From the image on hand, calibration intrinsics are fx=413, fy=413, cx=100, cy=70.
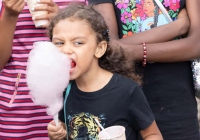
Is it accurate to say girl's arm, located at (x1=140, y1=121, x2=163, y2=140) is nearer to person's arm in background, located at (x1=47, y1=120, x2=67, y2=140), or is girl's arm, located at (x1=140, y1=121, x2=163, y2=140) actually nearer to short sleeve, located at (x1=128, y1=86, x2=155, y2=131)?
short sleeve, located at (x1=128, y1=86, x2=155, y2=131)

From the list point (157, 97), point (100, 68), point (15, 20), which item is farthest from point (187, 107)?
point (15, 20)

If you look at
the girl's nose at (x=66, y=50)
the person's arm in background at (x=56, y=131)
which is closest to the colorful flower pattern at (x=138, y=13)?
the girl's nose at (x=66, y=50)

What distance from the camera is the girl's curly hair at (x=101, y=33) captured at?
7.25ft

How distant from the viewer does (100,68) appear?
2277 millimetres

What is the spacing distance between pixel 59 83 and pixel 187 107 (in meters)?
0.92

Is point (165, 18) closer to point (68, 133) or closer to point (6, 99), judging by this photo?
point (68, 133)

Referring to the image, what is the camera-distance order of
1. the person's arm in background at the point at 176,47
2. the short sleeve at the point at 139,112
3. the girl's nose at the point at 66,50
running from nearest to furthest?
the girl's nose at the point at 66,50 → the short sleeve at the point at 139,112 → the person's arm in background at the point at 176,47

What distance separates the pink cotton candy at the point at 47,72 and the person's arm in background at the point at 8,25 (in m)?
0.31

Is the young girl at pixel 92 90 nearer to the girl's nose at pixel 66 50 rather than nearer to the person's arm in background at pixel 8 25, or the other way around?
the girl's nose at pixel 66 50

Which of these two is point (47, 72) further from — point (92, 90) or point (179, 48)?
point (179, 48)

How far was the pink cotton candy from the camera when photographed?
2010 millimetres

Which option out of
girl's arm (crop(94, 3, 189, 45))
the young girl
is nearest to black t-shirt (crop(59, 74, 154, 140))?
the young girl

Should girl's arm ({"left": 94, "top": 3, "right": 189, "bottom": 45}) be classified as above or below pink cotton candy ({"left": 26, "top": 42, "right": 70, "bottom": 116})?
above

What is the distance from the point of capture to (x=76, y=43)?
2098mm
